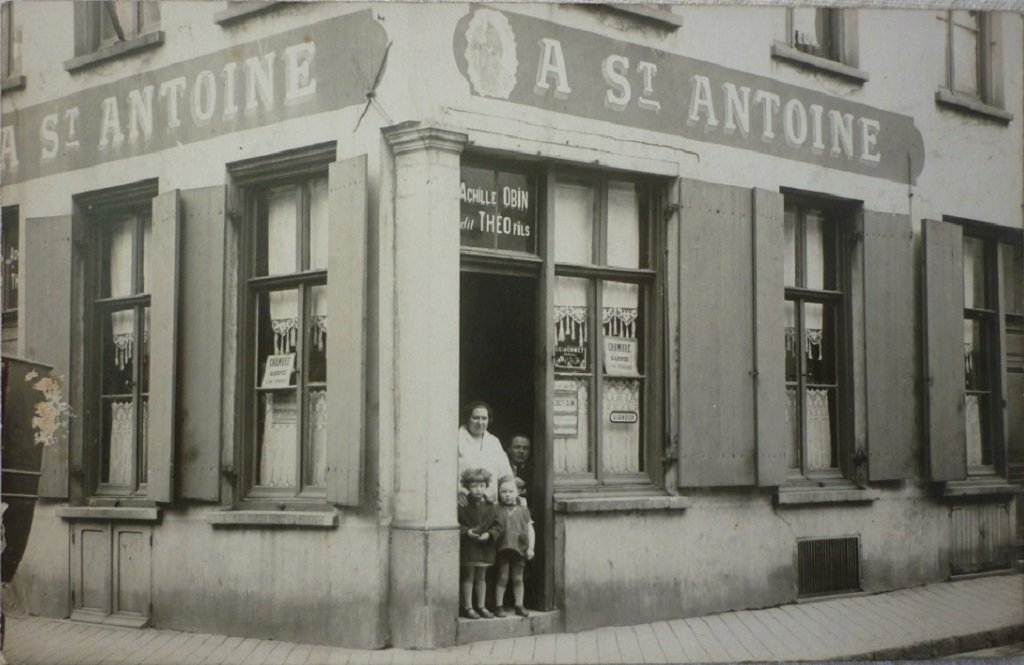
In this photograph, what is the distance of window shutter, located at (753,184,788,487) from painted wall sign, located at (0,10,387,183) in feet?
7.41

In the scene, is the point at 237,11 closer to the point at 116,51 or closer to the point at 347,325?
the point at 116,51

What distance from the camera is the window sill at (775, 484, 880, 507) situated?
612cm

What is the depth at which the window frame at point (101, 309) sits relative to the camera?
16.2 feet

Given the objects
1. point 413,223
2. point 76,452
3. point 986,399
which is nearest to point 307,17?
point 413,223

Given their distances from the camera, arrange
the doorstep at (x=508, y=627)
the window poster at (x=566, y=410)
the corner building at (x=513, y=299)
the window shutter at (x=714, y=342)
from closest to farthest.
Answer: the corner building at (x=513, y=299) < the doorstep at (x=508, y=627) < the window poster at (x=566, y=410) < the window shutter at (x=714, y=342)

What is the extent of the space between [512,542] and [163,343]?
1808 mm

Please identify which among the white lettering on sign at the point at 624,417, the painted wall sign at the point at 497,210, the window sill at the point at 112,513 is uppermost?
the painted wall sign at the point at 497,210

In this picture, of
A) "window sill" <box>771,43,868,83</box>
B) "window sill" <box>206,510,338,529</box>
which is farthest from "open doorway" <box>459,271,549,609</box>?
"window sill" <box>771,43,868,83</box>

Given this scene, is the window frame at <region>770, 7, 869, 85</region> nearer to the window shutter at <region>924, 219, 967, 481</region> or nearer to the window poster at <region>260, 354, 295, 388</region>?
the window shutter at <region>924, 219, 967, 481</region>

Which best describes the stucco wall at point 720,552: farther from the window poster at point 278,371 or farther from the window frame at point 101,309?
the window frame at point 101,309

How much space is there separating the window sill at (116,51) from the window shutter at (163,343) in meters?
0.61

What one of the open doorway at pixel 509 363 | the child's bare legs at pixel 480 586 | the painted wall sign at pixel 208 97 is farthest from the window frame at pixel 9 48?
the child's bare legs at pixel 480 586

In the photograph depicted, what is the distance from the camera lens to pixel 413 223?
205 inches

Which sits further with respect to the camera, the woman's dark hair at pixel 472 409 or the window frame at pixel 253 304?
the woman's dark hair at pixel 472 409
